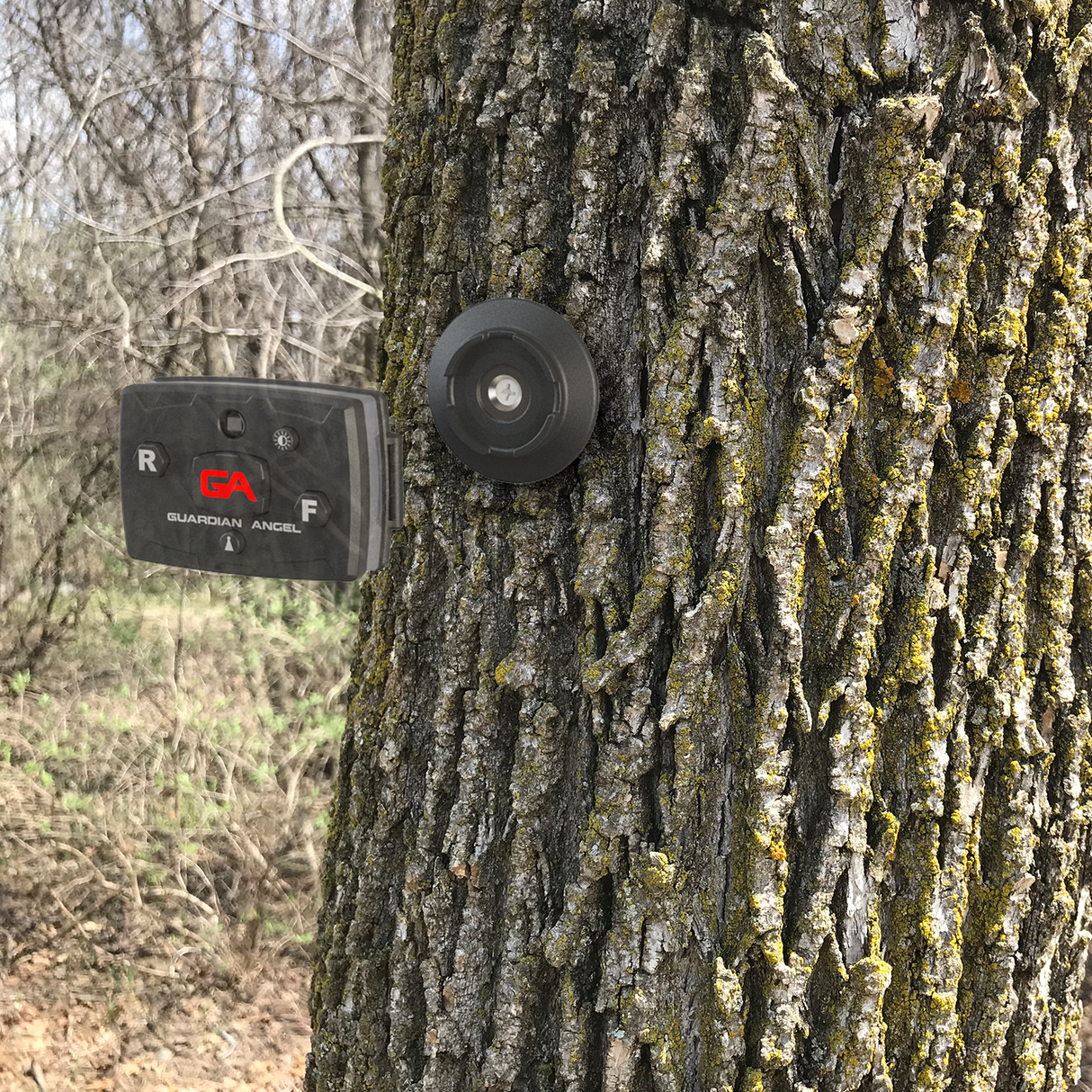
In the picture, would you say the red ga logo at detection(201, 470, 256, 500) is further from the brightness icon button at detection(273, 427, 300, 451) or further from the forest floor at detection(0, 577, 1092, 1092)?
the forest floor at detection(0, 577, 1092, 1092)

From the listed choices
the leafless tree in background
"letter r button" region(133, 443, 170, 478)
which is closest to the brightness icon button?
"letter r button" region(133, 443, 170, 478)

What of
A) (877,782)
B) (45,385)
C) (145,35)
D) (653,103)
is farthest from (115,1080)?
(145,35)

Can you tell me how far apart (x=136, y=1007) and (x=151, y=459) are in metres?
3.19

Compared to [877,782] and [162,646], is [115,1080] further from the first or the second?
[877,782]

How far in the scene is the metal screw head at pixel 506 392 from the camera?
30.7 inches

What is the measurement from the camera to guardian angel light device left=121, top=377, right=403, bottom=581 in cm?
85

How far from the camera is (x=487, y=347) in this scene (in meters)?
0.79

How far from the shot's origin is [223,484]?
89 cm

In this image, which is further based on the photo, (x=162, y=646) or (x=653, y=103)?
(x=162, y=646)

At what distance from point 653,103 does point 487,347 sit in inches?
10.4

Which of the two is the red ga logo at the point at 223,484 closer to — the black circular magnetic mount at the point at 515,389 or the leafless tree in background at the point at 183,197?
the black circular magnetic mount at the point at 515,389

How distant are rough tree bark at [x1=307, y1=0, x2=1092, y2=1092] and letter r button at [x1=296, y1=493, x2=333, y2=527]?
0.13m

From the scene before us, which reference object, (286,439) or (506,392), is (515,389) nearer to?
(506,392)

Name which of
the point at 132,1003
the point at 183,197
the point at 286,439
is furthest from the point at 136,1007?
the point at 286,439
